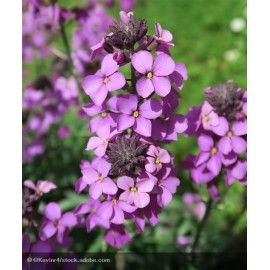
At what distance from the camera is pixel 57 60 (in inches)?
127

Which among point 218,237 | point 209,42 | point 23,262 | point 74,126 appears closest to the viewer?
point 23,262

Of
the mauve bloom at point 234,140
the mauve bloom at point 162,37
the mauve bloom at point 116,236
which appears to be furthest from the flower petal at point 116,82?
the mauve bloom at point 116,236

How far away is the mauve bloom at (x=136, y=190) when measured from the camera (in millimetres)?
1709

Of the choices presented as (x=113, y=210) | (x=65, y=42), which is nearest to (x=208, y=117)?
(x=113, y=210)

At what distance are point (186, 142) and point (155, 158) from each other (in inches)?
81.6

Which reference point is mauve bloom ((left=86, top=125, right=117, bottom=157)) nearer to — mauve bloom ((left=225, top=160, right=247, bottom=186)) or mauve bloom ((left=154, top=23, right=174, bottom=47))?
mauve bloom ((left=154, top=23, right=174, bottom=47))

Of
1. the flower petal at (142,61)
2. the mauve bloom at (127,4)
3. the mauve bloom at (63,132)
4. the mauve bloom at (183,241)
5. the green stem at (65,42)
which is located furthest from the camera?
the mauve bloom at (63,132)

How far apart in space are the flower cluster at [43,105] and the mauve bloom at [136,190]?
1291 mm

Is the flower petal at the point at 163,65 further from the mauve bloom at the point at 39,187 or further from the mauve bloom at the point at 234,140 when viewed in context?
the mauve bloom at the point at 39,187

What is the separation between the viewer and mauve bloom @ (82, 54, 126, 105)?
168 cm

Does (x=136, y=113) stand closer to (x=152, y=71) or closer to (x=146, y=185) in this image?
(x=152, y=71)
